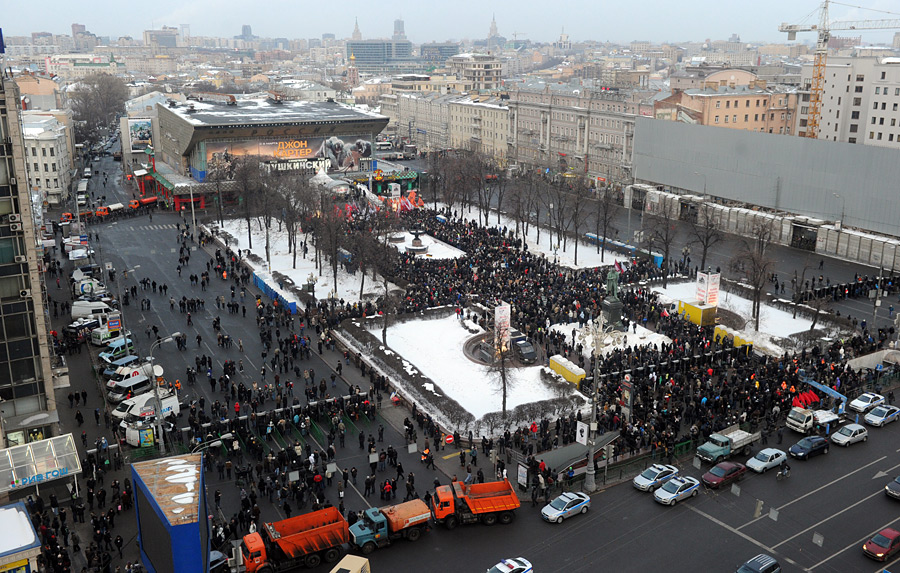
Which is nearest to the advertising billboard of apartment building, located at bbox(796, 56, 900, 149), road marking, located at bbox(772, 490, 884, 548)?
apartment building, located at bbox(796, 56, 900, 149)

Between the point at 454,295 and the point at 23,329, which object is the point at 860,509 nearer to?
the point at 454,295

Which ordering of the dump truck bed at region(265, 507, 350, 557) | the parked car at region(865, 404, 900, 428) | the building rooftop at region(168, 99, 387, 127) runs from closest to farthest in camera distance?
the dump truck bed at region(265, 507, 350, 557) < the parked car at region(865, 404, 900, 428) < the building rooftop at region(168, 99, 387, 127)

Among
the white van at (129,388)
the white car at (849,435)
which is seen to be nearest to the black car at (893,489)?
the white car at (849,435)

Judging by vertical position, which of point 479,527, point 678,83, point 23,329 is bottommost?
point 479,527

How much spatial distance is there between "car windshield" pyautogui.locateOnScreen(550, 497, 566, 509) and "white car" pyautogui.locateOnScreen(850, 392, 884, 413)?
618 inches

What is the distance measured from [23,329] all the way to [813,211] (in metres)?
60.8

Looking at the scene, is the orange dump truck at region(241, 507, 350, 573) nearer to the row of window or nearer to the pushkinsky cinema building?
the pushkinsky cinema building

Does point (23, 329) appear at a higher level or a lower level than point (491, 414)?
higher

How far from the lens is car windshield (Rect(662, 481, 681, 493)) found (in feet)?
88.4

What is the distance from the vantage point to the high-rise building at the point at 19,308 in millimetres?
28328

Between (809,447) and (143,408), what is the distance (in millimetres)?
26762

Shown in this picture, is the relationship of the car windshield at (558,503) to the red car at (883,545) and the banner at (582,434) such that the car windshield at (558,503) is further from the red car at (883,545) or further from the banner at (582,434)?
the red car at (883,545)

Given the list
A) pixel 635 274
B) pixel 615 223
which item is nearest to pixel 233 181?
pixel 615 223

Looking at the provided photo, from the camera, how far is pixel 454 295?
1930 inches
